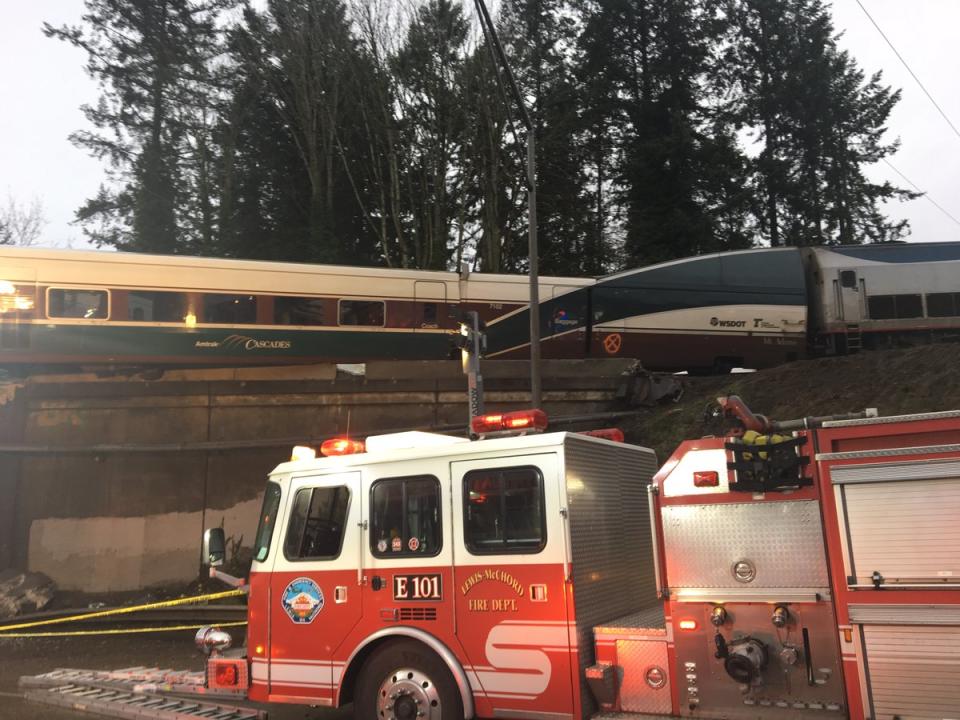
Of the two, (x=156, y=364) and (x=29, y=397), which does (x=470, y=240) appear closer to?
(x=156, y=364)

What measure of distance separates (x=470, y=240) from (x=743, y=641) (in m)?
28.4

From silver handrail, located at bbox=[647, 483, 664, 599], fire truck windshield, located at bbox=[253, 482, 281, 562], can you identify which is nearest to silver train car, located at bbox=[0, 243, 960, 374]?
fire truck windshield, located at bbox=[253, 482, 281, 562]

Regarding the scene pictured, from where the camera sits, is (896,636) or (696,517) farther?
(696,517)

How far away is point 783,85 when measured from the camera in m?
35.7

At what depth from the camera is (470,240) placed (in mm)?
31484

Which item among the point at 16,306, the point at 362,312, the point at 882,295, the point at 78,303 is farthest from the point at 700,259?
the point at 16,306

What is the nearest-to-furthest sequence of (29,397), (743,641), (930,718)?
(930,718) < (743,641) < (29,397)

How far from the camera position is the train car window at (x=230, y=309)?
16438 mm

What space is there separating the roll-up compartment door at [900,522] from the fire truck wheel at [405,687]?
2.72m

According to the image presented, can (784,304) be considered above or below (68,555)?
above

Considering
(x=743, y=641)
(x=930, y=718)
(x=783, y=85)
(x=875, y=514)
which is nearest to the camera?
(x=930, y=718)

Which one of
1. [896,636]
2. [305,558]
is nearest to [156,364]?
[305,558]

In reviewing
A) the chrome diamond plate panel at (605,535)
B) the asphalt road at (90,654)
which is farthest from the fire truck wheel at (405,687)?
the asphalt road at (90,654)

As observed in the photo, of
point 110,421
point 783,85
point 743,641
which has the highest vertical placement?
point 783,85
